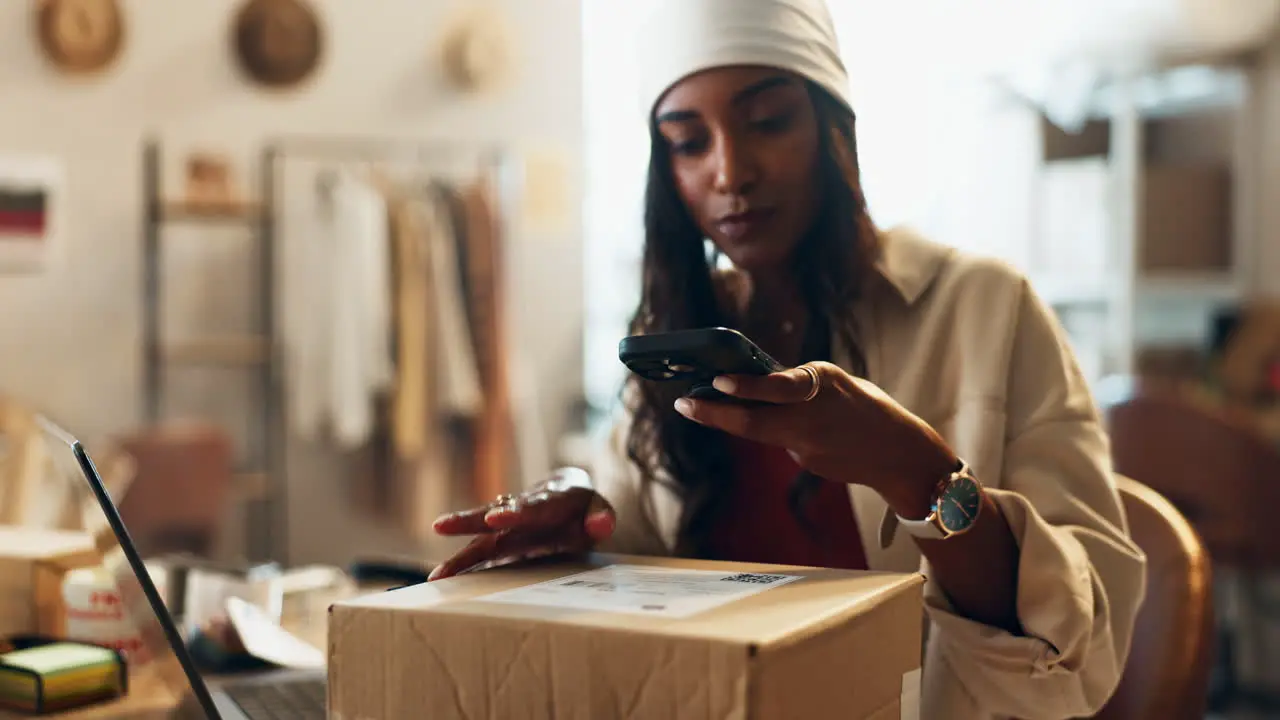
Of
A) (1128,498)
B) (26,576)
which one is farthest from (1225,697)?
(26,576)

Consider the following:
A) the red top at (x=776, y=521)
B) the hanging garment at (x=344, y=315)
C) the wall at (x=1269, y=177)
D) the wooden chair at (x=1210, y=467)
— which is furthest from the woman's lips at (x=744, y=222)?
the wall at (x=1269, y=177)

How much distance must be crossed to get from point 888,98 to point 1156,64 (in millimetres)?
832

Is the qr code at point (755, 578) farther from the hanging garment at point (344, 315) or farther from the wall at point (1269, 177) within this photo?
the wall at point (1269, 177)

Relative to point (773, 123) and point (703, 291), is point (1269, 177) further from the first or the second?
point (773, 123)

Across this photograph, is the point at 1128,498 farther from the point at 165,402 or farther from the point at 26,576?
the point at 165,402

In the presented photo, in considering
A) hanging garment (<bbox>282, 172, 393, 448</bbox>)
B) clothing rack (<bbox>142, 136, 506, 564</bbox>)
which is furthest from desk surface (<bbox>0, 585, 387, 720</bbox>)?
clothing rack (<bbox>142, 136, 506, 564</bbox>)

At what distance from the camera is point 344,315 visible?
3758mm

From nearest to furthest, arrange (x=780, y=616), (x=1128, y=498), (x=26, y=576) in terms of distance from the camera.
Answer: (x=780, y=616) → (x=26, y=576) → (x=1128, y=498)

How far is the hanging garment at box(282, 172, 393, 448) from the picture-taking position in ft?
12.4

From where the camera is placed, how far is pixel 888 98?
4.14 m

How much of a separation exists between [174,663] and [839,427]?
1.36 ft

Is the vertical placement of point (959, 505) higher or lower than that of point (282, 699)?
higher

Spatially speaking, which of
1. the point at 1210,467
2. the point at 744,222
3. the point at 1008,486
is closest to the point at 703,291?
the point at 744,222

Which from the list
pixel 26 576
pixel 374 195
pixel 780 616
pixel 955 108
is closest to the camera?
pixel 780 616
